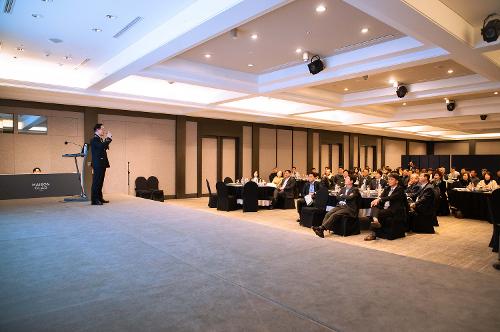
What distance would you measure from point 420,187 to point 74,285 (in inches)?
309

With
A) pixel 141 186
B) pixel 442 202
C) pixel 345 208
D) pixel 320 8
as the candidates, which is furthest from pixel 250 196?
pixel 320 8

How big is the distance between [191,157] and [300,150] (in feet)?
21.9

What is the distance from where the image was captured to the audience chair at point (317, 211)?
774cm

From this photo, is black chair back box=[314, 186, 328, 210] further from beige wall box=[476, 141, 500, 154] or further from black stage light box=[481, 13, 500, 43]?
beige wall box=[476, 141, 500, 154]

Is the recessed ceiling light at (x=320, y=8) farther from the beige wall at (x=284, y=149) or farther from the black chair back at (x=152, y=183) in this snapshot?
the beige wall at (x=284, y=149)

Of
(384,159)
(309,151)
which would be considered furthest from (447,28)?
(384,159)

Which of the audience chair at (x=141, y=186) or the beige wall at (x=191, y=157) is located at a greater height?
the beige wall at (x=191, y=157)

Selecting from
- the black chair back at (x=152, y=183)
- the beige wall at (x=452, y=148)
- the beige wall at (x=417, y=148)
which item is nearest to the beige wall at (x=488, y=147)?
the beige wall at (x=452, y=148)

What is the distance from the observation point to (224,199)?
10453 mm

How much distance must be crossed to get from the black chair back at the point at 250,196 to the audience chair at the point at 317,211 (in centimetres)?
243

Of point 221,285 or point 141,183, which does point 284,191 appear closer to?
point 141,183

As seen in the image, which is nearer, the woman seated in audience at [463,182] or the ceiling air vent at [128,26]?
the ceiling air vent at [128,26]

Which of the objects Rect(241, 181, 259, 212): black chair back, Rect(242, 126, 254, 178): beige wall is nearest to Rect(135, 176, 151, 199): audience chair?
Rect(241, 181, 259, 212): black chair back

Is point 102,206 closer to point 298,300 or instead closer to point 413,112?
point 298,300
